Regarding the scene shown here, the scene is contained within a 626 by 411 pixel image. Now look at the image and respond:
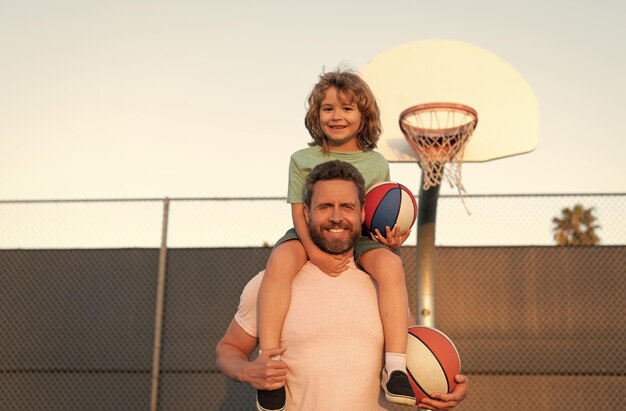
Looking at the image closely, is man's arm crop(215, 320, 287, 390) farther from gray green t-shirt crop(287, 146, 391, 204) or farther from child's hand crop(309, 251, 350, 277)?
gray green t-shirt crop(287, 146, 391, 204)

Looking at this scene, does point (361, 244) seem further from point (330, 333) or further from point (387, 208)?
point (330, 333)

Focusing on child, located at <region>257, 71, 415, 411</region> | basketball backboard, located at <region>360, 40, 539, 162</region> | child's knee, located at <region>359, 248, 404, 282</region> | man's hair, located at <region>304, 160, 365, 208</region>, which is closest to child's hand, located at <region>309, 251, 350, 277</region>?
child, located at <region>257, 71, 415, 411</region>

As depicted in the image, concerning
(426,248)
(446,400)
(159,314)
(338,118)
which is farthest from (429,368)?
(159,314)

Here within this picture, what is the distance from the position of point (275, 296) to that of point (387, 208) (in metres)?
0.74

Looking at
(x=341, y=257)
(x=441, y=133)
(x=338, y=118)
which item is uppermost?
(x=441, y=133)

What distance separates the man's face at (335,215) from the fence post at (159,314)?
239 inches

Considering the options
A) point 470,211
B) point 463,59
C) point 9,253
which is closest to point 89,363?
point 9,253

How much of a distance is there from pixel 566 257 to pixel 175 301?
16.7 feet

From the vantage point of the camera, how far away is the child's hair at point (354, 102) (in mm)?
3564

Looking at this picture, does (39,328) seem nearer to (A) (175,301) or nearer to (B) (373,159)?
(A) (175,301)

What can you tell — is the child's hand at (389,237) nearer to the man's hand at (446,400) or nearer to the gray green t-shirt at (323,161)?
the gray green t-shirt at (323,161)

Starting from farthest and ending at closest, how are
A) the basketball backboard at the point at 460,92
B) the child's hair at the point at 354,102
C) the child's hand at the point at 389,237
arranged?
the basketball backboard at the point at 460,92
the child's hair at the point at 354,102
the child's hand at the point at 389,237

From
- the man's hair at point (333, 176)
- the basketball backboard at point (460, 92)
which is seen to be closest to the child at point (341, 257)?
the man's hair at point (333, 176)

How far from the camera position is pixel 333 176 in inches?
115
